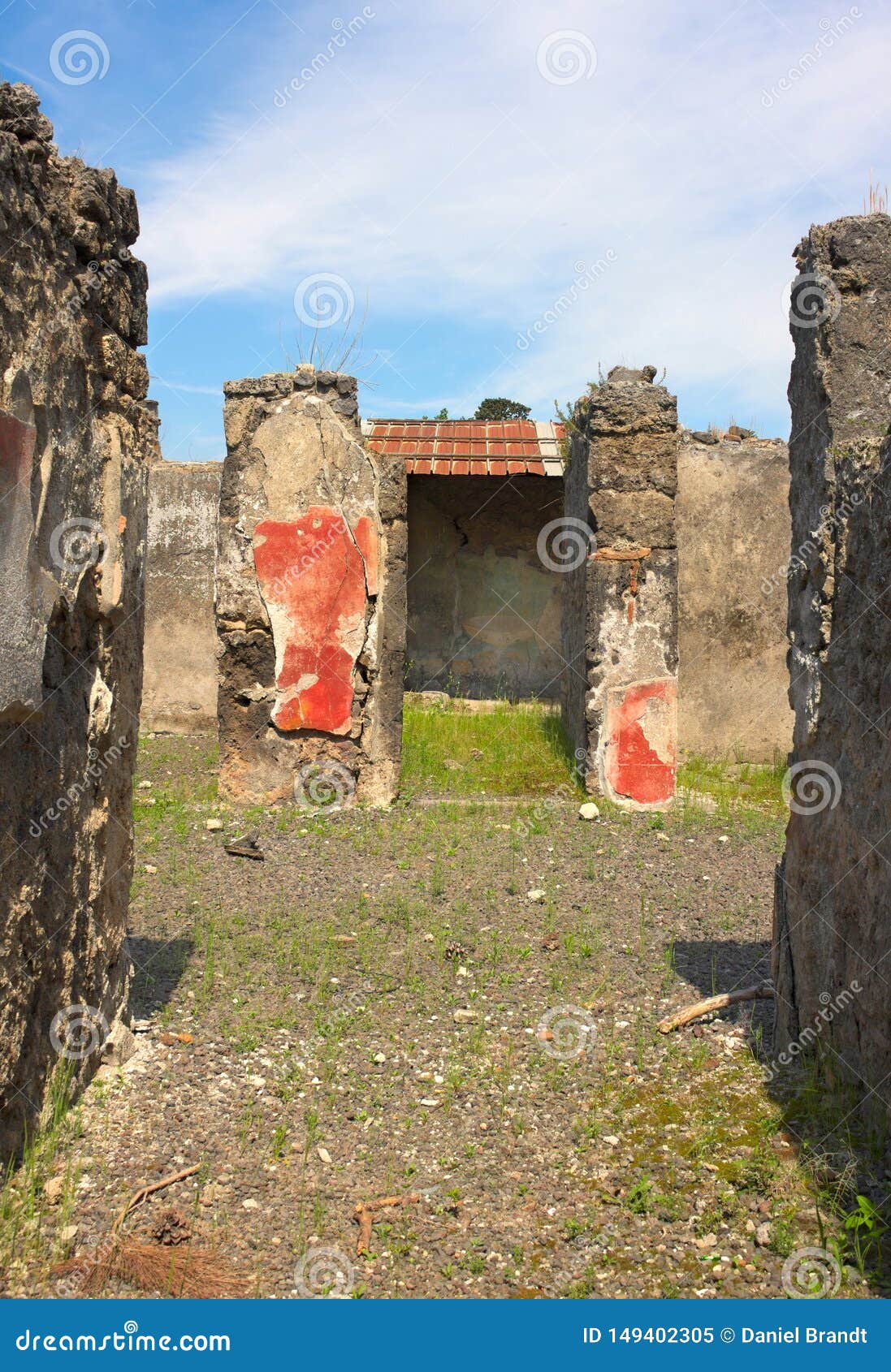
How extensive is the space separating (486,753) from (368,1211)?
5.50 metres

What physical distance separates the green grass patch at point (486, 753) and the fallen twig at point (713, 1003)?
3116mm

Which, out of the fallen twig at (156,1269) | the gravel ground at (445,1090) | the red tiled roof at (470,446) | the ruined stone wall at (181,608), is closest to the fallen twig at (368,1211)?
the gravel ground at (445,1090)

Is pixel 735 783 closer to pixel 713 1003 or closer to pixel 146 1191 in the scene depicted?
pixel 713 1003

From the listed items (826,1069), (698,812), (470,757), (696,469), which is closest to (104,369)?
(826,1069)

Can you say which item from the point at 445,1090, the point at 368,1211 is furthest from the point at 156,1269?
the point at 445,1090

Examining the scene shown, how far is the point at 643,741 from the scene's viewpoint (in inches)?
261

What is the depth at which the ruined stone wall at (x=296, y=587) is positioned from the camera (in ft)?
21.0

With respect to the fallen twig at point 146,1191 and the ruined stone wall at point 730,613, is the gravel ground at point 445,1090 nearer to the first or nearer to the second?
the fallen twig at point 146,1191

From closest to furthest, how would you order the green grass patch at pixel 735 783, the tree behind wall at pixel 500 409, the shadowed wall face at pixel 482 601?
the green grass patch at pixel 735 783
the shadowed wall face at pixel 482 601
the tree behind wall at pixel 500 409

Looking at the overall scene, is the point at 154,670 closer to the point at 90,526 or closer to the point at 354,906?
the point at 354,906

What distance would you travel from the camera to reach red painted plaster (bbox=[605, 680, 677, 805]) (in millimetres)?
6613

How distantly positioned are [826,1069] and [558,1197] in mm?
836

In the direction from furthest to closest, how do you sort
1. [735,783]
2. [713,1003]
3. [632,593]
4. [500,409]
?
[500,409]
[735,783]
[632,593]
[713,1003]

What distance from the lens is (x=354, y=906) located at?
474 cm
